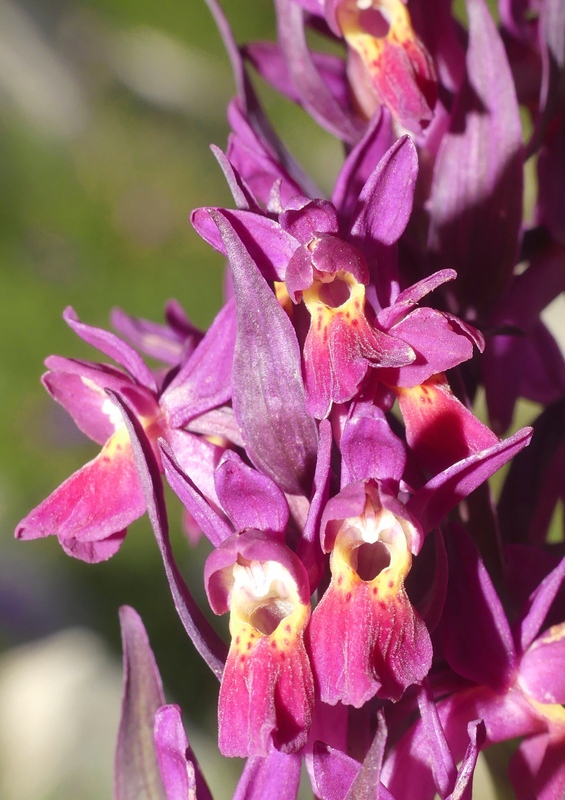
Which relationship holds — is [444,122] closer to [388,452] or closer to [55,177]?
[388,452]

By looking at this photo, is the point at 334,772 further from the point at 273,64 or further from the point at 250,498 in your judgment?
the point at 273,64

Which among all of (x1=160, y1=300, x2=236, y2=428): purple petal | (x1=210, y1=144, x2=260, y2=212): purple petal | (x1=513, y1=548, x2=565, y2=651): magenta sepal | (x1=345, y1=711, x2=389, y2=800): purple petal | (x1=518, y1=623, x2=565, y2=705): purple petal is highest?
(x1=210, y1=144, x2=260, y2=212): purple petal

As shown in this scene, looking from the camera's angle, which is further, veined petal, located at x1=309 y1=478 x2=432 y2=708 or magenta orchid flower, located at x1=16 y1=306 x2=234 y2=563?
magenta orchid flower, located at x1=16 y1=306 x2=234 y2=563

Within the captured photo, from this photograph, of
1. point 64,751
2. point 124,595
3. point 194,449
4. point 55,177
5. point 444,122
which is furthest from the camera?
point 55,177

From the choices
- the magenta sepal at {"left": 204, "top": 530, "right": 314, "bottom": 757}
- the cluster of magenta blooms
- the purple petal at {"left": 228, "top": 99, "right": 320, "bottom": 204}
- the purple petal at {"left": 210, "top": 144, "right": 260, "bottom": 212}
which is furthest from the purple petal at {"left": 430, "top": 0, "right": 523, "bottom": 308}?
the magenta sepal at {"left": 204, "top": 530, "right": 314, "bottom": 757}

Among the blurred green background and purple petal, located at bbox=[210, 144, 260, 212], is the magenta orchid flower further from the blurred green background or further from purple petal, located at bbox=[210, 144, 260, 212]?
the blurred green background

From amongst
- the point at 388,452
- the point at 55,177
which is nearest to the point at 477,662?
the point at 388,452
